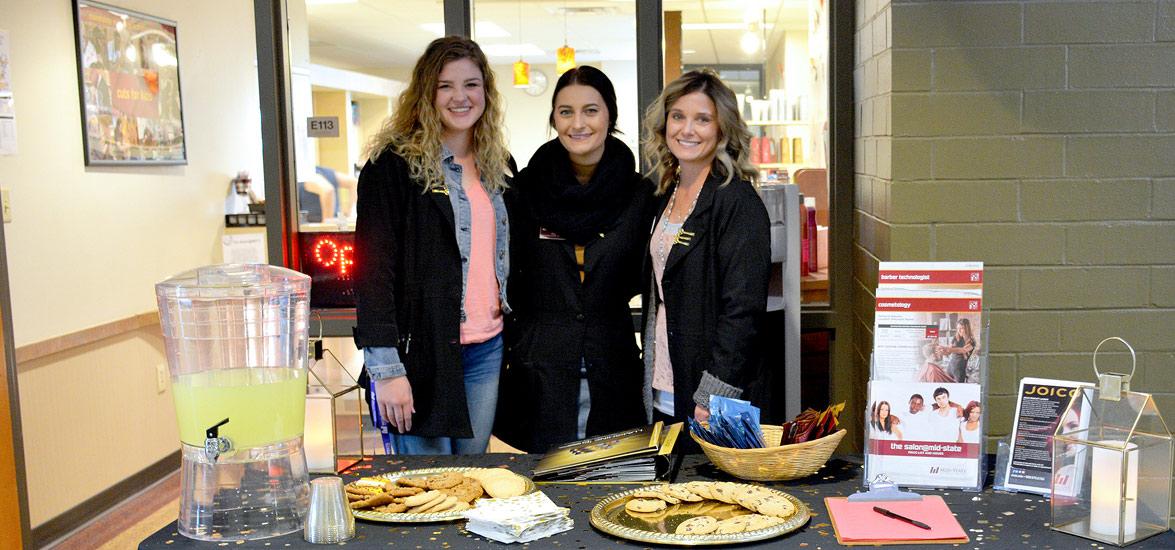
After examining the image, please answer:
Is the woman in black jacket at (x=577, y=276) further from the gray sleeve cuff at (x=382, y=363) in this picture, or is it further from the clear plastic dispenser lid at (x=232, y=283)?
the clear plastic dispenser lid at (x=232, y=283)

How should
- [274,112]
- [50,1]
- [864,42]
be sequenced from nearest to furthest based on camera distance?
[864,42], [274,112], [50,1]

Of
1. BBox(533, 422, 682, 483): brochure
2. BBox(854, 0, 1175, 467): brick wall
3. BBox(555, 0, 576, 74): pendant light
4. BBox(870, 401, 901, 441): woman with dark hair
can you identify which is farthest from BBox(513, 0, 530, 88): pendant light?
BBox(870, 401, 901, 441): woman with dark hair

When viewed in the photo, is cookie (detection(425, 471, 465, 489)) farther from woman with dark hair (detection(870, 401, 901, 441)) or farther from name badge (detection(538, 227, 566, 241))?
name badge (detection(538, 227, 566, 241))

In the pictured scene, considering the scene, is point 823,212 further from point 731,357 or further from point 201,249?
point 201,249

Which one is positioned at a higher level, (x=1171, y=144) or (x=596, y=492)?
(x=1171, y=144)

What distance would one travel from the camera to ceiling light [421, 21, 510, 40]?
3.40 m

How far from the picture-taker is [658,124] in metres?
2.58

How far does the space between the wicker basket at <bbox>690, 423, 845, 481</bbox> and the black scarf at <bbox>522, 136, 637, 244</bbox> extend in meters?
0.84

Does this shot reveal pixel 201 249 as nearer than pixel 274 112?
No

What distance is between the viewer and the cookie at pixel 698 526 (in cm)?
154

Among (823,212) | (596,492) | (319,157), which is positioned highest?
(319,157)

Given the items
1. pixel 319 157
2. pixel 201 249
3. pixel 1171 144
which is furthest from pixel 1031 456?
pixel 201 249

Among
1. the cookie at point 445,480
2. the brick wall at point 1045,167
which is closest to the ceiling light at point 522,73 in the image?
the brick wall at point 1045,167

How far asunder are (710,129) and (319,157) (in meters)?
1.56
